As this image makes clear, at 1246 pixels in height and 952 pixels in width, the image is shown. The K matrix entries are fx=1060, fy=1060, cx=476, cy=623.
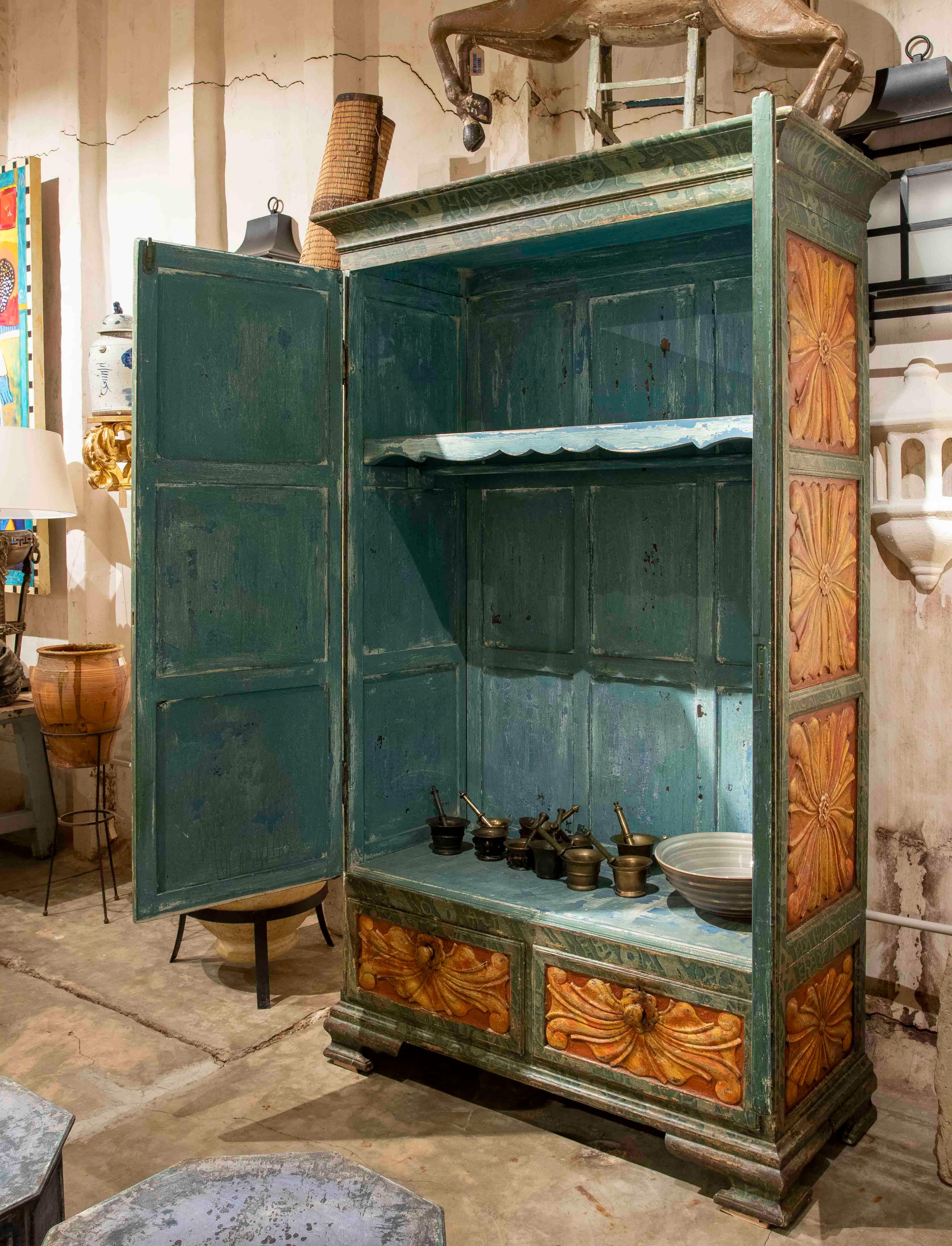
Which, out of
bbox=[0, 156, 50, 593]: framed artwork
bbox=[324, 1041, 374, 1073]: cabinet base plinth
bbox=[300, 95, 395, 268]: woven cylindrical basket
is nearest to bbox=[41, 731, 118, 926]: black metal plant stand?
bbox=[0, 156, 50, 593]: framed artwork

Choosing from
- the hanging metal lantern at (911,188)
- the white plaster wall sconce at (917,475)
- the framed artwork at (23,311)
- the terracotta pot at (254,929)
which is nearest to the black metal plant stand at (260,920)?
the terracotta pot at (254,929)

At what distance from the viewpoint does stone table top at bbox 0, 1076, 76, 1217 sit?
1610mm

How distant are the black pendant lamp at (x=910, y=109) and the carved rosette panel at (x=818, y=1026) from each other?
197cm

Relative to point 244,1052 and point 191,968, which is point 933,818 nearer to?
point 244,1052

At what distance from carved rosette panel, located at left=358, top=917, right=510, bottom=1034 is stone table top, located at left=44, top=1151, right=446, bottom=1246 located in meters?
1.11

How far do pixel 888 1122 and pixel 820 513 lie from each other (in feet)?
5.18

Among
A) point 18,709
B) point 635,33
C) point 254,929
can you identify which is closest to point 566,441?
point 635,33

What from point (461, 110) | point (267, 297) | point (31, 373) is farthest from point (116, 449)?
point (461, 110)

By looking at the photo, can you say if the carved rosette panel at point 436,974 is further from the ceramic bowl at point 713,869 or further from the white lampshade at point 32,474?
the white lampshade at point 32,474

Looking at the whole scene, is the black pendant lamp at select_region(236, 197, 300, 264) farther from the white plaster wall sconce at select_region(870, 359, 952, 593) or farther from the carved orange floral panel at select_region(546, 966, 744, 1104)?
the carved orange floral panel at select_region(546, 966, 744, 1104)

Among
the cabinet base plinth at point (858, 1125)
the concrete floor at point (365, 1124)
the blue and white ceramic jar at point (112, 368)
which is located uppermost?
the blue and white ceramic jar at point (112, 368)

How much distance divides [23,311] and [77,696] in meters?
2.00

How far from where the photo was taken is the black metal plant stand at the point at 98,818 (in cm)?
427

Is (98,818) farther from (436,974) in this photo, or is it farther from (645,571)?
(645,571)
